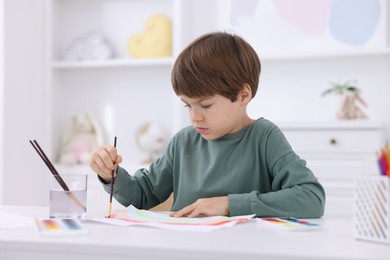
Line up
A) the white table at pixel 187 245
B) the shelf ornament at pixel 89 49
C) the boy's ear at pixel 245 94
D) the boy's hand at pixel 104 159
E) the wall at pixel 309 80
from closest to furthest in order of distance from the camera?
the white table at pixel 187 245 → the boy's hand at pixel 104 159 → the boy's ear at pixel 245 94 → the wall at pixel 309 80 → the shelf ornament at pixel 89 49

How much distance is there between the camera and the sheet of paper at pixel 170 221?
3.22ft

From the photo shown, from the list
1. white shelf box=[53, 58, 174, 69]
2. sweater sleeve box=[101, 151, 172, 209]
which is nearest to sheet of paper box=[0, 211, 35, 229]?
sweater sleeve box=[101, 151, 172, 209]

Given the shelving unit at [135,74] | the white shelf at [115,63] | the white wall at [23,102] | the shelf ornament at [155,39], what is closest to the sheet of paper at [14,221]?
the white wall at [23,102]

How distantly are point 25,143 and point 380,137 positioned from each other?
191 centimetres

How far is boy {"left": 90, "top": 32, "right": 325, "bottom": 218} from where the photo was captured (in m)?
1.34

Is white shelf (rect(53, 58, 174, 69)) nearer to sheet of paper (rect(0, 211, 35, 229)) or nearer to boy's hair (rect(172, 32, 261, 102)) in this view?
boy's hair (rect(172, 32, 261, 102))

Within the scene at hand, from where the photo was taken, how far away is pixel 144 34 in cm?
340

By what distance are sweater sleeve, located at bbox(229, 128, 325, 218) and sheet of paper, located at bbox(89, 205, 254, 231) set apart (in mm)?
103

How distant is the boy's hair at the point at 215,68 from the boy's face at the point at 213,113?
0.06 ft

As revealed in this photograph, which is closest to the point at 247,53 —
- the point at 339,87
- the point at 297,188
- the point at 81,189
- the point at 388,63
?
the point at 297,188

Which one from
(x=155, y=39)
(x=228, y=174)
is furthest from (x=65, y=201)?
(x=155, y=39)

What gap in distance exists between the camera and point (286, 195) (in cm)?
123

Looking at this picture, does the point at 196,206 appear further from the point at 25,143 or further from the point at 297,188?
the point at 25,143

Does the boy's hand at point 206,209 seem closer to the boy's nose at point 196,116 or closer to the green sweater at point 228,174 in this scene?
the green sweater at point 228,174
